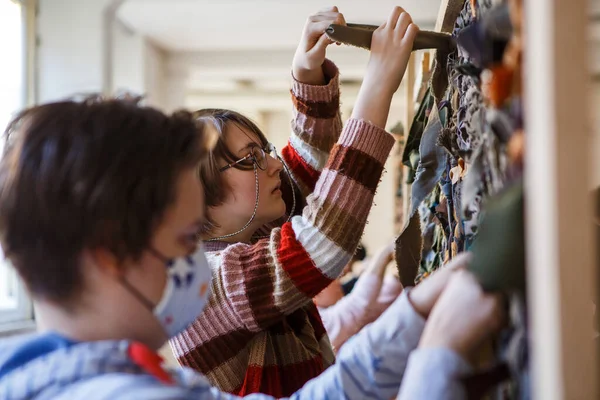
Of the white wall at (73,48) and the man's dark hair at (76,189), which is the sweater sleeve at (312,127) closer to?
the man's dark hair at (76,189)

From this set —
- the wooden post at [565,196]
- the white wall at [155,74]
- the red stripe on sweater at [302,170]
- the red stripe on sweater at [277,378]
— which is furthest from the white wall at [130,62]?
the wooden post at [565,196]

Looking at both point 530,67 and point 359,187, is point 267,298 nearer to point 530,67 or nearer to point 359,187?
point 359,187

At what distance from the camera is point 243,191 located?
3.26 feet

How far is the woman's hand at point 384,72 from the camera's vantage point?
0.81 metres

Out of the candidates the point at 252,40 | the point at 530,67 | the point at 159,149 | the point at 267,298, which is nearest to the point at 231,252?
the point at 267,298

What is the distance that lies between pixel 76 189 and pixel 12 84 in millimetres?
2192

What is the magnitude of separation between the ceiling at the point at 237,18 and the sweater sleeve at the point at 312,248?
2361 millimetres

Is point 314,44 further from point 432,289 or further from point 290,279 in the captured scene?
point 432,289

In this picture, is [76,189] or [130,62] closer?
[76,189]

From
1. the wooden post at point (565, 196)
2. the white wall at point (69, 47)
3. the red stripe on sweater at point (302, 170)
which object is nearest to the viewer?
the wooden post at point (565, 196)

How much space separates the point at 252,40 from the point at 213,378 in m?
2.93

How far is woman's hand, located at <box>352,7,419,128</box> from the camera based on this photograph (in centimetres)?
81

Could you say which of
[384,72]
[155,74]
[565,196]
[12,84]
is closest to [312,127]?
[384,72]

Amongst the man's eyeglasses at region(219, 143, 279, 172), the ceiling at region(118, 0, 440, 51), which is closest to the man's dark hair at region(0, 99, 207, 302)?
the man's eyeglasses at region(219, 143, 279, 172)
